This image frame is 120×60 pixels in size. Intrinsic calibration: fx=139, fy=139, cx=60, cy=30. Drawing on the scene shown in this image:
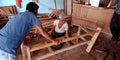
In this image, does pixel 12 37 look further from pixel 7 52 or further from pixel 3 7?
pixel 3 7

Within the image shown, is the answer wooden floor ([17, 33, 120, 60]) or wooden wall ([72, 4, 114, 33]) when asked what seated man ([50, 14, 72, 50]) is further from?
wooden wall ([72, 4, 114, 33])

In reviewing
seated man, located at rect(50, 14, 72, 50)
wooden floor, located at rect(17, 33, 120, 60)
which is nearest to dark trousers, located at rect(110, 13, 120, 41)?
wooden floor, located at rect(17, 33, 120, 60)

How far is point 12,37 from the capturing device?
1.68 metres

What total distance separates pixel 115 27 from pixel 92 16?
2.30 feet

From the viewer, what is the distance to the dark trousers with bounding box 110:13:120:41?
321 centimetres

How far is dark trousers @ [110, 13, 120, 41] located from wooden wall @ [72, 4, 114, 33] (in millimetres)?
182

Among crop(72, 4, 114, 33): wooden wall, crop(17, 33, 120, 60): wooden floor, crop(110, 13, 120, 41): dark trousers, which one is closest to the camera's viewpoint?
crop(17, 33, 120, 60): wooden floor

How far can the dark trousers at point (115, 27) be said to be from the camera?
3210 millimetres

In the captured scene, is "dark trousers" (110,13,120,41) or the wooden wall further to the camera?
the wooden wall

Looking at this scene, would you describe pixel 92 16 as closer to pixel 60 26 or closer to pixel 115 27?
pixel 115 27

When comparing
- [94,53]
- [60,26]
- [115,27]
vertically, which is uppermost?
[60,26]

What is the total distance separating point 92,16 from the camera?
12.4 feet

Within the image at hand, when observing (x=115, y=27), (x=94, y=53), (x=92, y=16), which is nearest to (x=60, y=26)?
(x=94, y=53)

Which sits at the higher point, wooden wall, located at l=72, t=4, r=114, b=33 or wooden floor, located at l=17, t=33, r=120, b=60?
wooden wall, located at l=72, t=4, r=114, b=33
